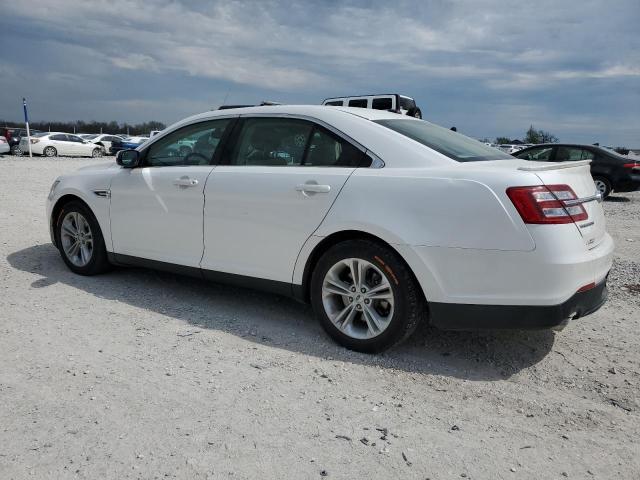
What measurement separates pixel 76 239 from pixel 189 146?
5.61ft

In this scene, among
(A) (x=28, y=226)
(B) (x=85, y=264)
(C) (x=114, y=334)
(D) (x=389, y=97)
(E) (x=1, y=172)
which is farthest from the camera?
(E) (x=1, y=172)

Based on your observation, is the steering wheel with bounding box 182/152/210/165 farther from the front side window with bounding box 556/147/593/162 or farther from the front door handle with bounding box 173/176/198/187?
the front side window with bounding box 556/147/593/162

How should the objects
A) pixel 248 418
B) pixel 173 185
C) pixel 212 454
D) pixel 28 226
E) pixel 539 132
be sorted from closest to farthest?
pixel 212 454 → pixel 248 418 → pixel 173 185 → pixel 28 226 → pixel 539 132

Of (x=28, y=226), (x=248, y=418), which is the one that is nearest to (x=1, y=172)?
(x=28, y=226)

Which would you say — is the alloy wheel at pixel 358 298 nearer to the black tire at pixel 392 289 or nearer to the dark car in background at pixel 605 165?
the black tire at pixel 392 289

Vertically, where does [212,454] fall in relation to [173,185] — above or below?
below

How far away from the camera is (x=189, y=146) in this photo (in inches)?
186

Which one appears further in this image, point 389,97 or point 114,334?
point 389,97

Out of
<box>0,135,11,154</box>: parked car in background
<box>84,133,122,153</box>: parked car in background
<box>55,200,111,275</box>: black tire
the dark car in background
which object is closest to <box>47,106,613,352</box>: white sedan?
<box>55,200,111,275</box>: black tire

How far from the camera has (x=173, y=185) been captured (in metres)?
4.56

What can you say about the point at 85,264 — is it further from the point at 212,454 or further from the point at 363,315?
the point at 212,454

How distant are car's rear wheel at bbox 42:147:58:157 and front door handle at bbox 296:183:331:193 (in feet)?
94.1

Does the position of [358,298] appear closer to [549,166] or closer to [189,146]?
[549,166]

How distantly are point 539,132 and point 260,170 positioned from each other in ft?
155
